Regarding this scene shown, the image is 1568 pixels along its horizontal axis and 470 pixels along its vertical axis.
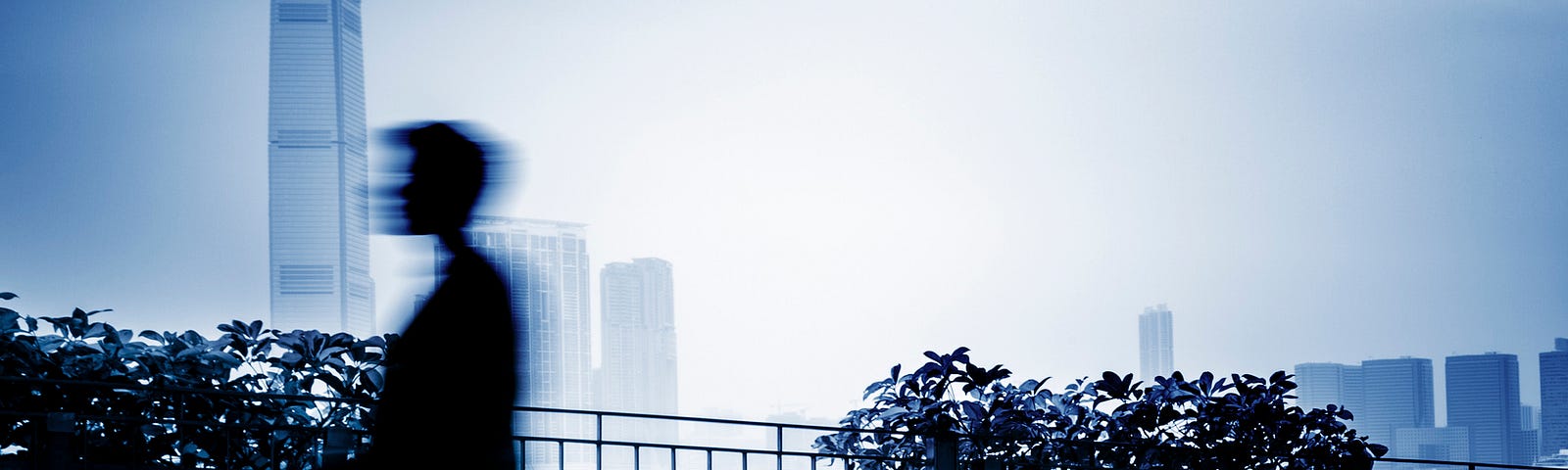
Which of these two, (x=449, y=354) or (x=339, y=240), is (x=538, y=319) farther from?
(x=339, y=240)

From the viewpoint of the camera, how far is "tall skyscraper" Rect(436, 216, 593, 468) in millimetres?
1825

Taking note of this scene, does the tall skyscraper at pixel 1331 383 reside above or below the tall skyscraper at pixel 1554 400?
above

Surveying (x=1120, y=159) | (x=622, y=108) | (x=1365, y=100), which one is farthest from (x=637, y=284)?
(x=1365, y=100)

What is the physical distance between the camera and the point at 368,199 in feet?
6.43

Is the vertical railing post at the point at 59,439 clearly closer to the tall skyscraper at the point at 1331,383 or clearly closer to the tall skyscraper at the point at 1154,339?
the tall skyscraper at the point at 1154,339

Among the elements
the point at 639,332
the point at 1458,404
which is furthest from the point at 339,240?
the point at 1458,404

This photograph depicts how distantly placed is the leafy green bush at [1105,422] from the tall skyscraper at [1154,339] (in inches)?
48.9

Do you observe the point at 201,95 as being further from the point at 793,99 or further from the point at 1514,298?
the point at 1514,298

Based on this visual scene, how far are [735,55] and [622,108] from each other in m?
0.63

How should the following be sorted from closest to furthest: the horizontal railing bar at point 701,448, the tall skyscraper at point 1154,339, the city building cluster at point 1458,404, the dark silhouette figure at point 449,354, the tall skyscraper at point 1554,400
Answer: the dark silhouette figure at point 449,354 → the horizontal railing bar at point 701,448 → the city building cluster at point 1458,404 → the tall skyscraper at point 1154,339 → the tall skyscraper at point 1554,400

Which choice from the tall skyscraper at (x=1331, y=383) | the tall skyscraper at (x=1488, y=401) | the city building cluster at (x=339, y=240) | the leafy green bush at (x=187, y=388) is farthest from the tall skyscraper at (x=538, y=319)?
the tall skyscraper at (x=1488, y=401)

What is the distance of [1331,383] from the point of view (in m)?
5.62

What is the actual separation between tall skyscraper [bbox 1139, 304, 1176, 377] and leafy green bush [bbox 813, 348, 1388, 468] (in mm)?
1243

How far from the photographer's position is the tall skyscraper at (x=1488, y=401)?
19.3 ft
